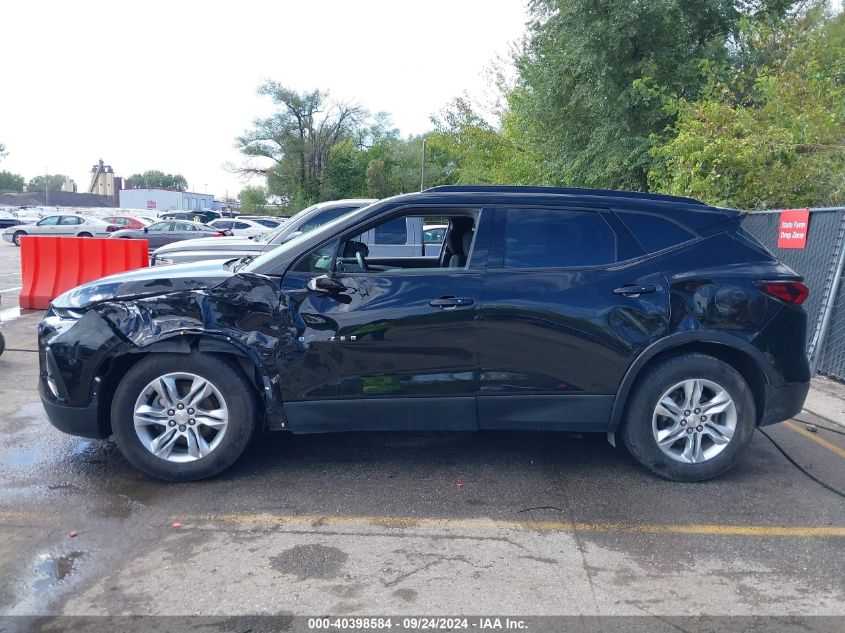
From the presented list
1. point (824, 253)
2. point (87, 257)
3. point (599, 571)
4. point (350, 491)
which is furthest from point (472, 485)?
point (87, 257)

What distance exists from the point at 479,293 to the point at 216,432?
1928 mm

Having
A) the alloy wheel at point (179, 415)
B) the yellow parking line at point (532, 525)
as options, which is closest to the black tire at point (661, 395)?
the yellow parking line at point (532, 525)

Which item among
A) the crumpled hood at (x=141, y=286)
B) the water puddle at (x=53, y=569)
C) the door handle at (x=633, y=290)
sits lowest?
the water puddle at (x=53, y=569)

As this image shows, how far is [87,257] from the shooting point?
11.9 meters

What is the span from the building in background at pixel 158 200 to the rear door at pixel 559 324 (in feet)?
292

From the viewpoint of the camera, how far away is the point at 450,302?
15.1ft

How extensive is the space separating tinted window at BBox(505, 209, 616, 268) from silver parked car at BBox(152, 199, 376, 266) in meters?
4.97

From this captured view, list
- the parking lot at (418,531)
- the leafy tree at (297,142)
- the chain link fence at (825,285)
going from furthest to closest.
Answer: the leafy tree at (297,142), the chain link fence at (825,285), the parking lot at (418,531)

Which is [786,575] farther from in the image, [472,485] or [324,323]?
[324,323]

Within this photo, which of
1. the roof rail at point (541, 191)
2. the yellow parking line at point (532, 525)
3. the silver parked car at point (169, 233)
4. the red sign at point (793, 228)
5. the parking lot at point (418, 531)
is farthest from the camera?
the silver parked car at point (169, 233)

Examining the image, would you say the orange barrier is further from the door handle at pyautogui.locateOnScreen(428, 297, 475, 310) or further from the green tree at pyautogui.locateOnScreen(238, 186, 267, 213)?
the green tree at pyautogui.locateOnScreen(238, 186, 267, 213)

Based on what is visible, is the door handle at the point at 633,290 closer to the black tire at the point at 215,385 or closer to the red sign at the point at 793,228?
the black tire at the point at 215,385

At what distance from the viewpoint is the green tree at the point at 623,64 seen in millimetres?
14250

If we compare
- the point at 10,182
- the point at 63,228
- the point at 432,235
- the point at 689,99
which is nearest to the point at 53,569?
the point at 432,235
